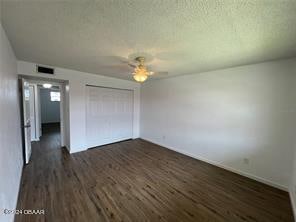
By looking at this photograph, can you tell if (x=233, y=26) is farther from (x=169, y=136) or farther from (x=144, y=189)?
(x=169, y=136)

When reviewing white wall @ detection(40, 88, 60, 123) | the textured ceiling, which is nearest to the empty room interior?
the textured ceiling

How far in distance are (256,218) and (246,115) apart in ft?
5.67

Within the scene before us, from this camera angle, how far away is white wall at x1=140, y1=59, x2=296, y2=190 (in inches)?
89.8

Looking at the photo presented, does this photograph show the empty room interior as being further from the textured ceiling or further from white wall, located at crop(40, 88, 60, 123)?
white wall, located at crop(40, 88, 60, 123)

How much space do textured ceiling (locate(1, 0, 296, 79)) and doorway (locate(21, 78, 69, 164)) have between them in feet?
5.21

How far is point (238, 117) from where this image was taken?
9.10 ft

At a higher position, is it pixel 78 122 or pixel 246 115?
pixel 246 115

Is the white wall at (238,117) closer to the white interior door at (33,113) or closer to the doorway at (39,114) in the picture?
the doorway at (39,114)

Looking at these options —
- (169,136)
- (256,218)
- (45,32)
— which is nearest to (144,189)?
(256,218)

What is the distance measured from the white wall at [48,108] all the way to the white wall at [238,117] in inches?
306

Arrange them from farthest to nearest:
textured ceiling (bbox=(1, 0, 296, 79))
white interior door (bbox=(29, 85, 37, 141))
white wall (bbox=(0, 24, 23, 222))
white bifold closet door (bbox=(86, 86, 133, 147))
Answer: white interior door (bbox=(29, 85, 37, 141)) → white bifold closet door (bbox=(86, 86, 133, 147)) → white wall (bbox=(0, 24, 23, 222)) → textured ceiling (bbox=(1, 0, 296, 79))

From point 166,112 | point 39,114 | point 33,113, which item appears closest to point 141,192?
point 166,112

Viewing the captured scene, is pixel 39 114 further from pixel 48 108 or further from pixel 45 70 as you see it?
pixel 48 108

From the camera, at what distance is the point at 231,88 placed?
2867mm
